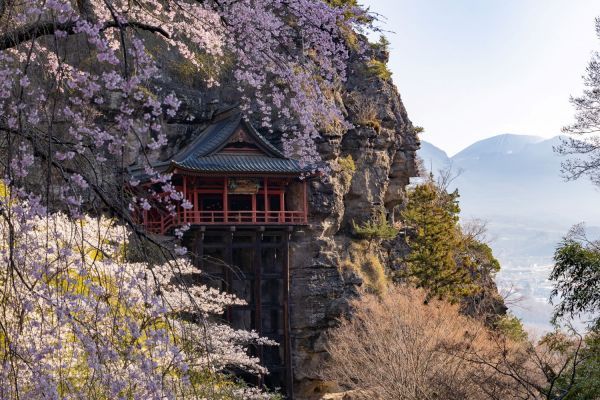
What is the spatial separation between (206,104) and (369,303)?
29.1ft

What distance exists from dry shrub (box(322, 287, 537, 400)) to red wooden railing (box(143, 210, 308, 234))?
347cm

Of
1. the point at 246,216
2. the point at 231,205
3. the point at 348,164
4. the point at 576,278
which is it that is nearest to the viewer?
the point at 576,278

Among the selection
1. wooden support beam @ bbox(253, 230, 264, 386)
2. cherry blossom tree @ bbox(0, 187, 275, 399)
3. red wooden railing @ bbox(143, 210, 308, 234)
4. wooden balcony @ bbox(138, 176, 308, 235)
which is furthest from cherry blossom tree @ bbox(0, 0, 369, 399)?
wooden support beam @ bbox(253, 230, 264, 386)

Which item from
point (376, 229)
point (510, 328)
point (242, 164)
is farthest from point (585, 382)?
point (510, 328)

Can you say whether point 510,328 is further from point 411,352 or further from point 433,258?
point 411,352

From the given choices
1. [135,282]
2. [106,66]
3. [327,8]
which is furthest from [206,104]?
[135,282]

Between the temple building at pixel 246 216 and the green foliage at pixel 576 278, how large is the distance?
9.78m

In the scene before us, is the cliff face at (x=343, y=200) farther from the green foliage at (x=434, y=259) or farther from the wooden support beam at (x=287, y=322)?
the green foliage at (x=434, y=259)

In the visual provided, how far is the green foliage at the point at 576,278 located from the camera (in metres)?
12.4

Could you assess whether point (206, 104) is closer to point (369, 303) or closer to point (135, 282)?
point (369, 303)

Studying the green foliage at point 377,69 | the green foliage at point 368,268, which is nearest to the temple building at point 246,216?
the green foliage at point 368,268

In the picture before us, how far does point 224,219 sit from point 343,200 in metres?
5.85

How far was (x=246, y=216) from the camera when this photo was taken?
70.3ft

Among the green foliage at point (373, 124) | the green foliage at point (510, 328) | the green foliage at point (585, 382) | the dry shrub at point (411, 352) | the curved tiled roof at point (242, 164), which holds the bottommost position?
the green foliage at point (510, 328)
